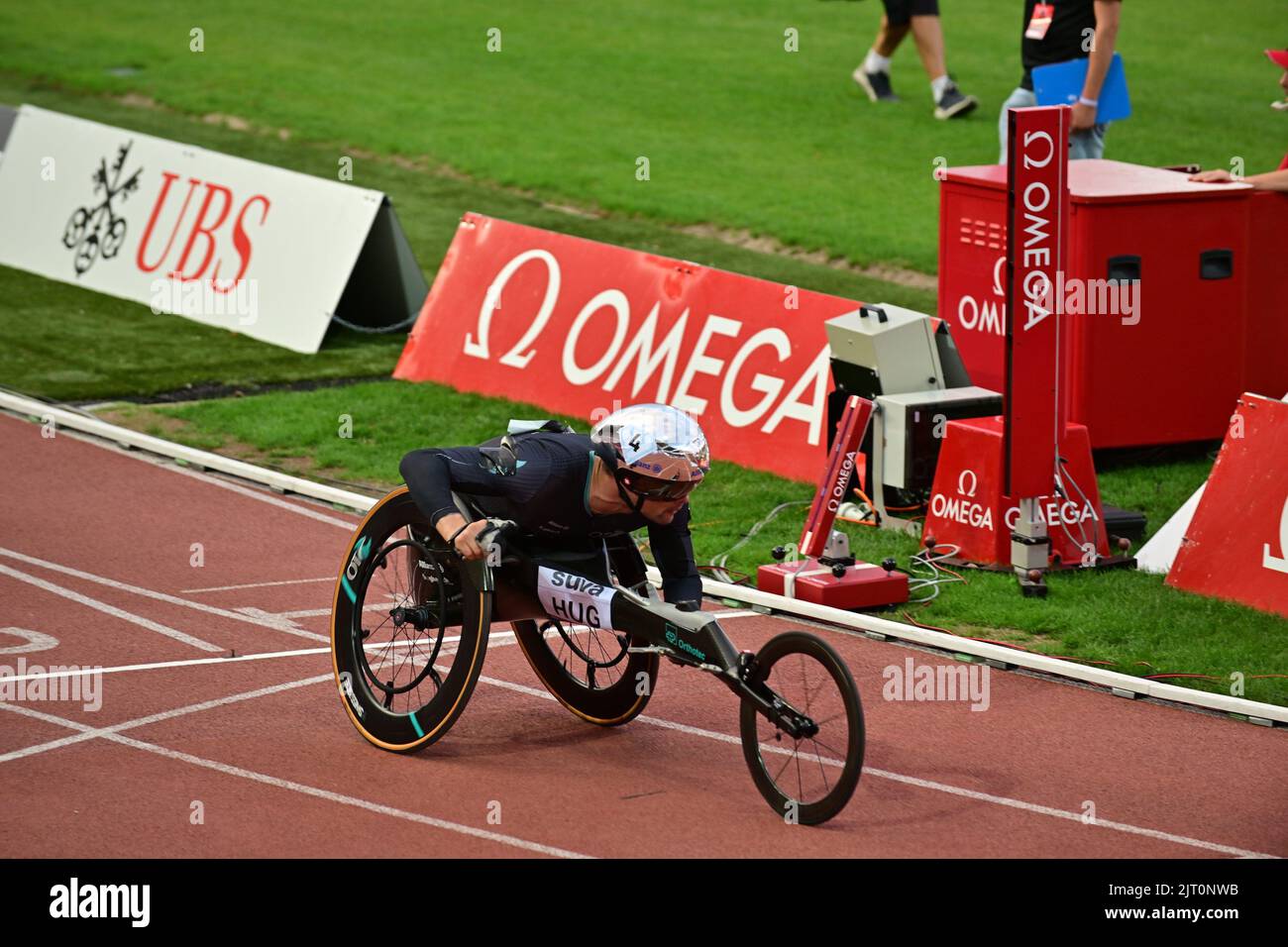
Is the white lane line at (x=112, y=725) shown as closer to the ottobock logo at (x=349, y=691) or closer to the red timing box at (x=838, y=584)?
the ottobock logo at (x=349, y=691)

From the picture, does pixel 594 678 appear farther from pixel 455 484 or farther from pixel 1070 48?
pixel 1070 48

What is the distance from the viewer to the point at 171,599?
33.7 ft

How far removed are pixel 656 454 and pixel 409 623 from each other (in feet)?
4.83

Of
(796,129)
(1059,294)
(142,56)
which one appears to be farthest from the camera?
(142,56)

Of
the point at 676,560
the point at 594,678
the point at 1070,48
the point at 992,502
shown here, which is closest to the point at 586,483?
the point at 676,560

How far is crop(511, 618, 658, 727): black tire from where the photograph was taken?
8344 millimetres

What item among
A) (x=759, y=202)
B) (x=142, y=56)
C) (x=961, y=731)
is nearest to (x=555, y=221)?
(x=759, y=202)

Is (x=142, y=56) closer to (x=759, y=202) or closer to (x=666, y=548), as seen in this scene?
(x=759, y=202)

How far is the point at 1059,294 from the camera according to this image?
10383 millimetres

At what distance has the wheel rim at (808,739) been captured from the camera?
716 centimetres

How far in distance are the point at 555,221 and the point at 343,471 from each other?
7.88m

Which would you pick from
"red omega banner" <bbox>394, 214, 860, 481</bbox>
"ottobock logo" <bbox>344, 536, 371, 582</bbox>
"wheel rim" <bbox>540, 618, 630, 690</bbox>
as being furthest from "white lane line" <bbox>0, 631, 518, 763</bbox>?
"red omega banner" <bbox>394, 214, 860, 481</bbox>

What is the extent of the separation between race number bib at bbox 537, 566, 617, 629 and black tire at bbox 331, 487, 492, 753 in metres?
0.24

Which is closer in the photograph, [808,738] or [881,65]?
[808,738]
